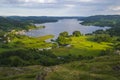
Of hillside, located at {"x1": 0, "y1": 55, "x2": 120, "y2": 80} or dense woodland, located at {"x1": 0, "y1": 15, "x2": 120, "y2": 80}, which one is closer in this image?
hillside, located at {"x1": 0, "y1": 55, "x2": 120, "y2": 80}

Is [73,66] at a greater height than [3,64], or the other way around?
[73,66]

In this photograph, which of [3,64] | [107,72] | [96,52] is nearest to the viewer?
[107,72]

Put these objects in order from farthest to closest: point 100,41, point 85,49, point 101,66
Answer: point 100,41 → point 85,49 → point 101,66

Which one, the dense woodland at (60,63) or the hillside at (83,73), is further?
the dense woodland at (60,63)

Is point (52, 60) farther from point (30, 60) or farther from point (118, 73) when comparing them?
point (118, 73)

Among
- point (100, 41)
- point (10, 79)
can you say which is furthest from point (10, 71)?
point (100, 41)

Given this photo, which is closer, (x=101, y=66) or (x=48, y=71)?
(x=48, y=71)

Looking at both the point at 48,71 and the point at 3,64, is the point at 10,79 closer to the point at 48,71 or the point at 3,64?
the point at 48,71

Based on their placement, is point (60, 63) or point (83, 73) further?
point (60, 63)

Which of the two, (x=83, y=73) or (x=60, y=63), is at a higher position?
(x=83, y=73)
